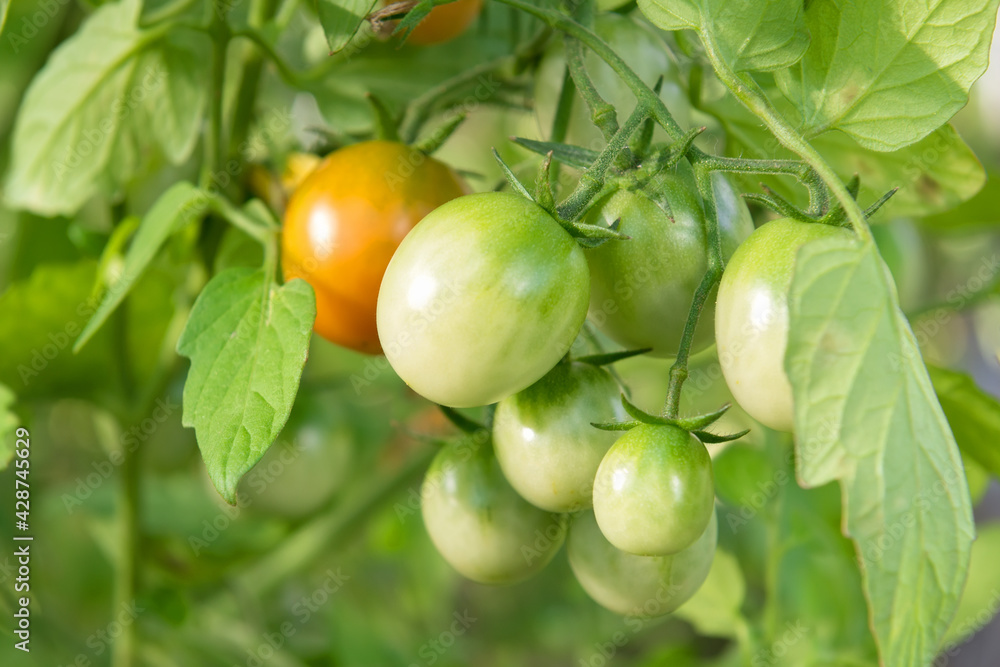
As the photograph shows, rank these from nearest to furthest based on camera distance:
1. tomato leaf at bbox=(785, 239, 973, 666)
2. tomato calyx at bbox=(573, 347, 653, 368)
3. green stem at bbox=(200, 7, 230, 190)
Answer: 1. tomato leaf at bbox=(785, 239, 973, 666)
2. tomato calyx at bbox=(573, 347, 653, 368)
3. green stem at bbox=(200, 7, 230, 190)

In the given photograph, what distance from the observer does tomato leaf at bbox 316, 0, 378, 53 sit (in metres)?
0.33

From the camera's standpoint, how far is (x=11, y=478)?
2.58 ft

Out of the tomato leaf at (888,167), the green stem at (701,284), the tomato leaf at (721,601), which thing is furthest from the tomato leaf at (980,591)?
the green stem at (701,284)

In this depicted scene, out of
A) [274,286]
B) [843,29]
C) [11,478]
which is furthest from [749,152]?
[11,478]

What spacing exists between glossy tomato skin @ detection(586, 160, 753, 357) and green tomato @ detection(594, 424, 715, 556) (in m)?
0.05

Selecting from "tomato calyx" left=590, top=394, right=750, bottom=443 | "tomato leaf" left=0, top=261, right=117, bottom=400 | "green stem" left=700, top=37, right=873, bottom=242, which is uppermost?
"green stem" left=700, top=37, right=873, bottom=242

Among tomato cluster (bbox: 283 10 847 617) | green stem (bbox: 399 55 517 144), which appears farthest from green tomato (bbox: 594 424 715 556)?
green stem (bbox: 399 55 517 144)

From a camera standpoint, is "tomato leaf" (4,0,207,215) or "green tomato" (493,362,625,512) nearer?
"green tomato" (493,362,625,512)

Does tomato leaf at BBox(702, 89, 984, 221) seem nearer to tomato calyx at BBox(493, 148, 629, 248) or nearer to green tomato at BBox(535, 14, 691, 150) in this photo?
green tomato at BBox(535, 14, 691, 150)

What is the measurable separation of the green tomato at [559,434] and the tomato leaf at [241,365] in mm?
88

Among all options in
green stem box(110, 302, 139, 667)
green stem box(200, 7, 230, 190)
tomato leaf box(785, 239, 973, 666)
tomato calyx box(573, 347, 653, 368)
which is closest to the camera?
tomato leaf box(785, 239, 973, 666)

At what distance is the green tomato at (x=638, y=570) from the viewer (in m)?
0.37

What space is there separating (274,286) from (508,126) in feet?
1.64

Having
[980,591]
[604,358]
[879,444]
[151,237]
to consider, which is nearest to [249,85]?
[151,237]
